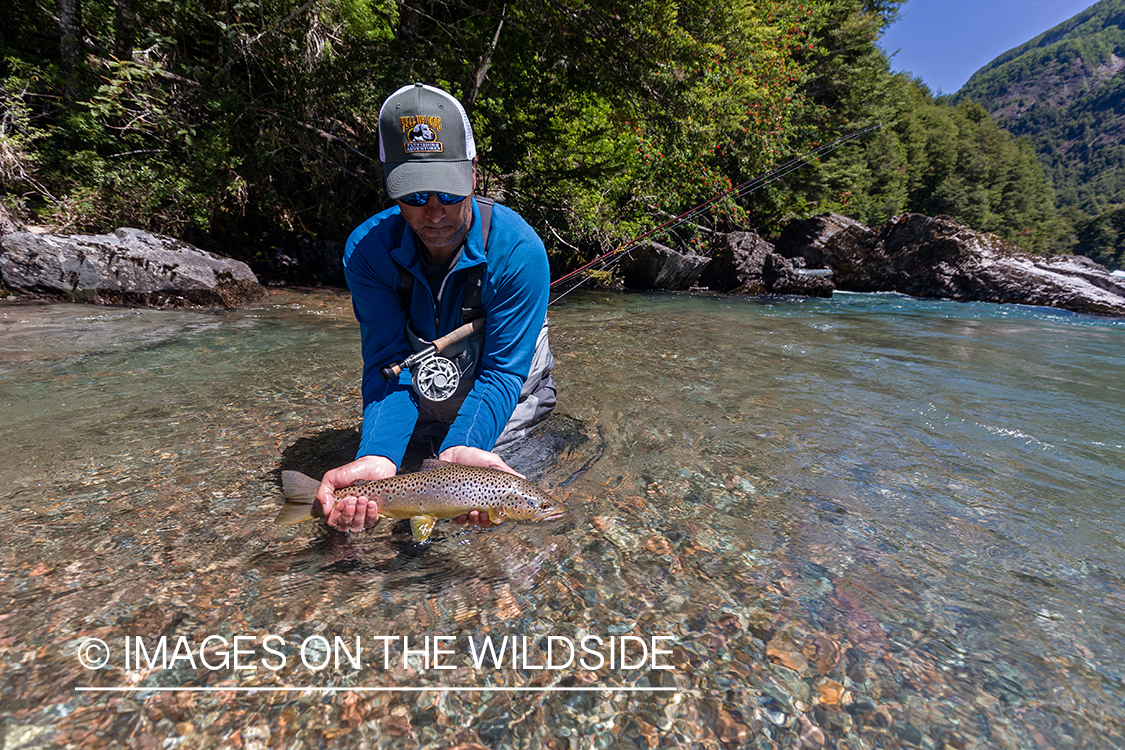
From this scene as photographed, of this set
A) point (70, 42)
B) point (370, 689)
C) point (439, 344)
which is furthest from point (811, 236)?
point (370, 689)

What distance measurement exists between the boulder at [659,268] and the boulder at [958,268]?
274 inches

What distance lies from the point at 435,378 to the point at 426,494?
0.95m

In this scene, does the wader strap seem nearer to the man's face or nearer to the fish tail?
the man's face

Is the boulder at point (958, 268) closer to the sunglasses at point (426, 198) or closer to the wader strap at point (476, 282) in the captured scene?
the wader strap at point (476, 282)

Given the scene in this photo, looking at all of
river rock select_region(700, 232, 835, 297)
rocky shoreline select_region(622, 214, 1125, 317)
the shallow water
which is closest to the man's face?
the shallow water

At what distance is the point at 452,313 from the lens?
134 inches

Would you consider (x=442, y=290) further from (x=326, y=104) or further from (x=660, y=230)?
(x=326, y=104)

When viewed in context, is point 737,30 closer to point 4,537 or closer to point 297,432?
point 297,432

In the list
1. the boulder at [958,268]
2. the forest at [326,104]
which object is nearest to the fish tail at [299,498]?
the forest at [326,104]

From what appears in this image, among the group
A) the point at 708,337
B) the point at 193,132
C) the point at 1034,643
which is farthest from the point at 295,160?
the point at 1034,643

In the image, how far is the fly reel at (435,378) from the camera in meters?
3.38

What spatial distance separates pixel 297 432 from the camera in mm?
4672

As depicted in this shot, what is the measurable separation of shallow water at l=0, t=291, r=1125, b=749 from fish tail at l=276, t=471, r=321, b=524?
38 cm

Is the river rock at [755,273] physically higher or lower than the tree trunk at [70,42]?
lower
